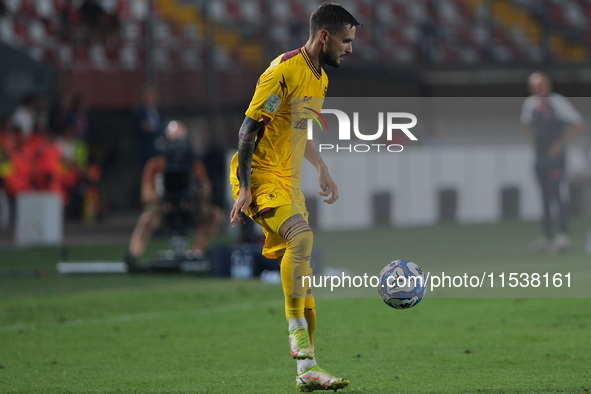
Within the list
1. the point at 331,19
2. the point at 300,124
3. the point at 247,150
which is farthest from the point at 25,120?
the point at 331,19

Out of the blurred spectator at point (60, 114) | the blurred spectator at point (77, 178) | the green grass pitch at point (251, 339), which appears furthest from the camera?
the blurred spectator at point (77, 178)

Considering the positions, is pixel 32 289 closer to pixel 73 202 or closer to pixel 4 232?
pixel 4 232

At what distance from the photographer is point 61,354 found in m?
6.29

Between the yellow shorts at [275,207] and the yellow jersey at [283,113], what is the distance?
2.2 inches

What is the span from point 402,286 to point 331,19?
1635mm

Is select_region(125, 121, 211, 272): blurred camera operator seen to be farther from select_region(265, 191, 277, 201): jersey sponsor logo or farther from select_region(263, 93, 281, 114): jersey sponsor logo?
select_region(263, 93, 281, 114): jersey sponsor logo

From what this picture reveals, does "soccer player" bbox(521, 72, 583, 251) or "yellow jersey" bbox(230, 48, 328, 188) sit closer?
"yellow jersey" bbox(230, 48, 328, 188)

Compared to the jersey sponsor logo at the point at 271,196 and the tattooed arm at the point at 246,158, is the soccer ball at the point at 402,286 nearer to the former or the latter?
the jersey sponsor logo at the point at 271,196

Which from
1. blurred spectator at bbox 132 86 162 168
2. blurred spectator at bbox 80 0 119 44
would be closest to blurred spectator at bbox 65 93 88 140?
blurred spectator at bbox 132 86 162 168

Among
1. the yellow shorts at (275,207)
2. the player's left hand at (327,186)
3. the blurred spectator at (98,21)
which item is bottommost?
the yellow shorts at (275,207)

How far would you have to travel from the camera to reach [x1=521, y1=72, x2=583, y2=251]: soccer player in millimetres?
13000

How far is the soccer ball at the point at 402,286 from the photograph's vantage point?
5.23 metres

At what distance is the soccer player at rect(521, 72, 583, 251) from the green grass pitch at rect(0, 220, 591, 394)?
75.6 inches

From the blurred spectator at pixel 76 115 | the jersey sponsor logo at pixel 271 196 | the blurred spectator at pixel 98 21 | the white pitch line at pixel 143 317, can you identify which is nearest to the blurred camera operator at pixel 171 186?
the white pitch line at pixel 143 317
